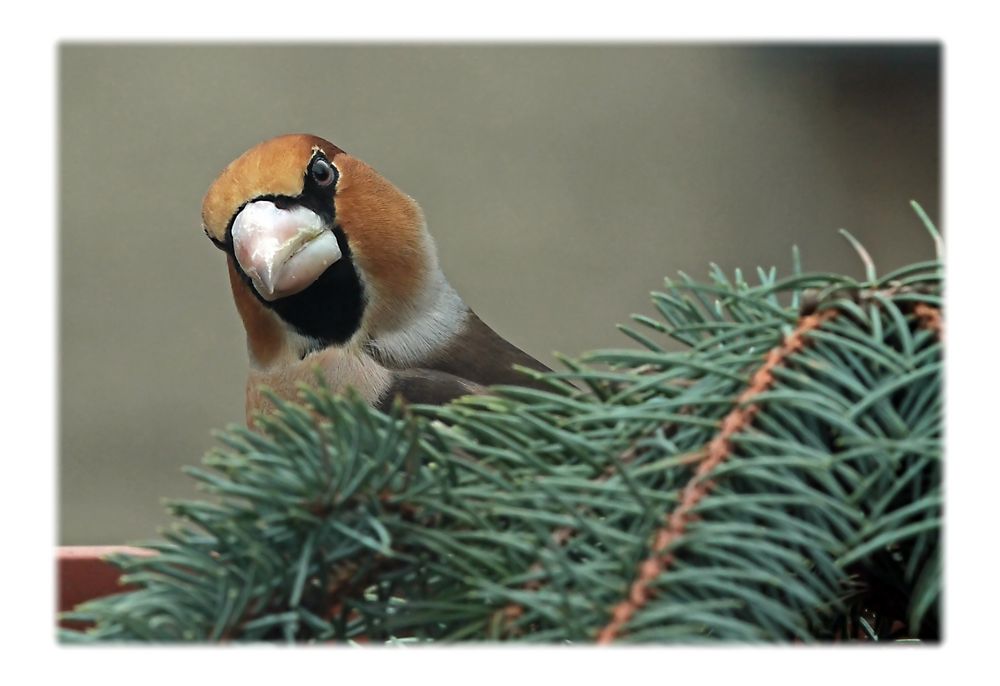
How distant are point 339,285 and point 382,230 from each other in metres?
0.06

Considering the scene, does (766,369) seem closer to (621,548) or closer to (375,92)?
(621,548)

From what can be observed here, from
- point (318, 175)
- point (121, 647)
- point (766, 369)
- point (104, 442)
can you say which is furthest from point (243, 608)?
point (104, 442)

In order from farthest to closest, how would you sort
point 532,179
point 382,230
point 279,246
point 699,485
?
1. point 532,179
2. point 382,230
3. point 279,246
4. point 699,485

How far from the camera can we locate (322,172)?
0.80 metres

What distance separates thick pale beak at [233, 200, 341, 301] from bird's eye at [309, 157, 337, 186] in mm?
25

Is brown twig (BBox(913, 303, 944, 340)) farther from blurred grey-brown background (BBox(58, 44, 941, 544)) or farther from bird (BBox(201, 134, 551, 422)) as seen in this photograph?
blurred grey-brown background (BBox(58, 44, 941, 544))

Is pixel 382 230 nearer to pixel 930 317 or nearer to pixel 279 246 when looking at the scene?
pixel 279 246

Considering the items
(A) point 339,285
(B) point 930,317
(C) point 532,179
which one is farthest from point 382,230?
(C) point 532,179

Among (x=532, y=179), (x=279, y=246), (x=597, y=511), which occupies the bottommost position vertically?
(x=597, y=511)

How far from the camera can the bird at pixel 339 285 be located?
0.75 meters

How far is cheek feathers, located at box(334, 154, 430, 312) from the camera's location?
84 cm

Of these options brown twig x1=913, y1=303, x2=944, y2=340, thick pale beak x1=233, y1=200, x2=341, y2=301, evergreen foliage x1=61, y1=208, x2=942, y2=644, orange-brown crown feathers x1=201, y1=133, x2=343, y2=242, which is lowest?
evergreen foliage x1=61, y1=208, x2=942, y2=644

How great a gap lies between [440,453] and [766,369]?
88mm

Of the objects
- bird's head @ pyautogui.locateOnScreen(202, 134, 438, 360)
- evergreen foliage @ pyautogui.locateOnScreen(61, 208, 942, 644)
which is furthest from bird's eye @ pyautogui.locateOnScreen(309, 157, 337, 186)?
evergreen foliage @ pyautogui.locateOnScreen(61, 208, 942, 644)
